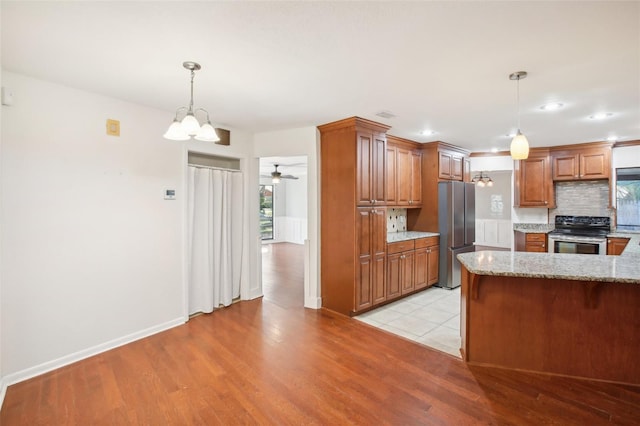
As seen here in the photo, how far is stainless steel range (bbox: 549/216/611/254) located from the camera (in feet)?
15.9

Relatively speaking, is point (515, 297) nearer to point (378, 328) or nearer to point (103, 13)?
point (378, 328)

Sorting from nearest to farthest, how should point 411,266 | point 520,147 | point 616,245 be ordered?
1. point 520,147
2. point 411,266
3. point 616,245

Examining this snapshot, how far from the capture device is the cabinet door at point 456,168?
542 cm

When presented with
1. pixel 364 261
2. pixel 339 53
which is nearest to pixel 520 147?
pixel 339 53

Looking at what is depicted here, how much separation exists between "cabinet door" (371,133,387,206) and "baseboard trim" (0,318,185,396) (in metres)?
2.91

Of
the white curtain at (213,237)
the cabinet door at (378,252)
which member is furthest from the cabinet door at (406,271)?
the white curtain at (213,237)

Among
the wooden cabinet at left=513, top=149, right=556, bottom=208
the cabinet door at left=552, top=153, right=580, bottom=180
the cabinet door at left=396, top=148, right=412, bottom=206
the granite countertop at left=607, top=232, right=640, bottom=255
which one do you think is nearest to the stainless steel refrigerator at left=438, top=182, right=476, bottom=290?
the cabinet door at left=396, top=148, right=412, bottom=206

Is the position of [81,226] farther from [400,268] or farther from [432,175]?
[432,175]

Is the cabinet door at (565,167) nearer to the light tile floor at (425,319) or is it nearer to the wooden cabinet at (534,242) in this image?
the wooden cabinet at (534,242)

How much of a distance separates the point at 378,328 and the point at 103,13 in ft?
11.7

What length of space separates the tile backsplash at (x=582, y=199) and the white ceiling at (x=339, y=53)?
260 cm

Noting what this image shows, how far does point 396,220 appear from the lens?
539 centimetres

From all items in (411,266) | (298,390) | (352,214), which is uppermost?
(352,214)

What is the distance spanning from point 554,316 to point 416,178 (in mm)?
3048
